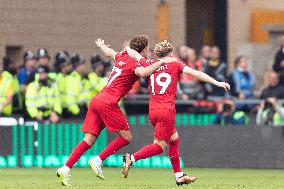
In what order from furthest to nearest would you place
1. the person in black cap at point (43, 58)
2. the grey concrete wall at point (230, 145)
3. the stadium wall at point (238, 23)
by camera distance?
the stadium wall at point (238, 23), the person in black cap at point (43, 58), the grey concrete wall at point (230, 145)

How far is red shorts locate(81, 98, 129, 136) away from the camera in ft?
57.0

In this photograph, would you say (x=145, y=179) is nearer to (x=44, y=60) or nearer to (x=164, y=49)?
(x=164, y=49)

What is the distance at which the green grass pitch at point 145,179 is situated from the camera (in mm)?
17266

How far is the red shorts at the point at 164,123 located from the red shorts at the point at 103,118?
1.77ft

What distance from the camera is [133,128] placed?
22.7m

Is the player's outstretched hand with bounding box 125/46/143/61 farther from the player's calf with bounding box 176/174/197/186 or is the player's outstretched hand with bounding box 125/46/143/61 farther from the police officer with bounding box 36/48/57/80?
the police officer with bounding box 36/48/57/80

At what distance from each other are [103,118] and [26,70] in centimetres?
715

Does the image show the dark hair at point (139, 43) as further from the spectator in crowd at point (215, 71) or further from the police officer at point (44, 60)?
the spectator in crowd at point (215, 71)

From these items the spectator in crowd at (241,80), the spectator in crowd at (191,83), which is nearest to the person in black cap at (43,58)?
the spectator in crowd at (191,83)

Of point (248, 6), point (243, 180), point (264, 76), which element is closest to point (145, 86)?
point (264, 76)

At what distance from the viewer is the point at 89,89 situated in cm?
2455

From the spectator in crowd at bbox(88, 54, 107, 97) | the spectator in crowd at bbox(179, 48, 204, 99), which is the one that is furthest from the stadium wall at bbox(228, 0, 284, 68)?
the spectator in crowd at bbox(88, 54, 107, 97)

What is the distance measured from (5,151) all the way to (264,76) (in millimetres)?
9419

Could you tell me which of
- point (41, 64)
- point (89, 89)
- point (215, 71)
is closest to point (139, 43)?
point (41, 64)
